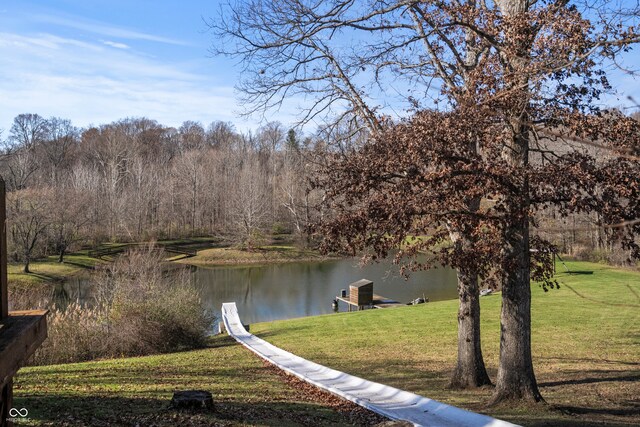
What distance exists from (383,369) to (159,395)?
18.4ft

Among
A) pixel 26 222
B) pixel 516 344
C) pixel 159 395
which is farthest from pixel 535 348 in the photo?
pixel 26 222

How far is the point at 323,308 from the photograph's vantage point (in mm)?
26469

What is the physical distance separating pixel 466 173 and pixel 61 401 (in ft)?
19.0

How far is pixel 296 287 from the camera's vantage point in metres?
32.1

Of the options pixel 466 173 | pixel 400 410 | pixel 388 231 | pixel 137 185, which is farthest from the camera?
pixel 137 185

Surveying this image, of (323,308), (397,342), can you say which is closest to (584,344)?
(397,342)

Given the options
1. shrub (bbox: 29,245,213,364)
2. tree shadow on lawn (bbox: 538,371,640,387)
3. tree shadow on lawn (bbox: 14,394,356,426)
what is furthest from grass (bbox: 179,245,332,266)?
tree shadow on lawn (bbox: 14,394,356,426)

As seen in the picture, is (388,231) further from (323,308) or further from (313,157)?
(323,308)

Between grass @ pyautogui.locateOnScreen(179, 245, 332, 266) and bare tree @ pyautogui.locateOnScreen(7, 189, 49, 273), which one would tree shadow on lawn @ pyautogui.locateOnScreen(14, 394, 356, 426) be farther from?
grass @ pyautogui.locateOnScreen(179, 245, 332, 266)

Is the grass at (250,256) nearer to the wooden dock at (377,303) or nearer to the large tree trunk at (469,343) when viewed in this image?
the wooden dock at (377,303)

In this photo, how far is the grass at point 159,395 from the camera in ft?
20.7

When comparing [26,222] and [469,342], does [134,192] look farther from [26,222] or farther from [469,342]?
[469,342]

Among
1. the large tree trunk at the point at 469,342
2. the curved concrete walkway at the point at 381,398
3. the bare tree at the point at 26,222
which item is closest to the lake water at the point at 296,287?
the curved concrete walkway at the point at 381,398

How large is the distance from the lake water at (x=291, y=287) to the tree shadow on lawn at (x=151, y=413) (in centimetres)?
1506
